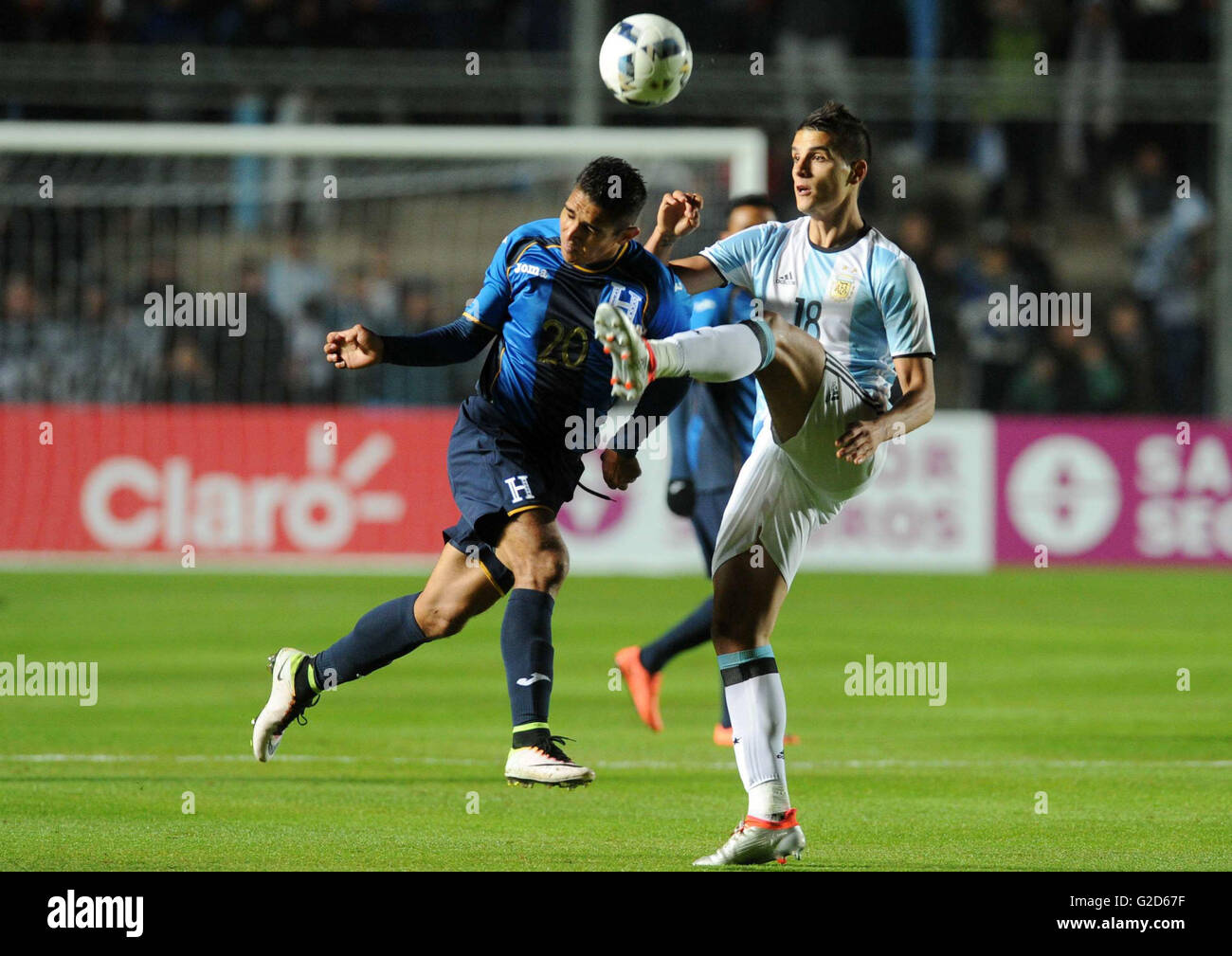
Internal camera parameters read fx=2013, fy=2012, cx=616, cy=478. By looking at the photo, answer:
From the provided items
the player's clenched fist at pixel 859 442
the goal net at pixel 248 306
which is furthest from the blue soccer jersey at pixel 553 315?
the goal net at pixel 248 306

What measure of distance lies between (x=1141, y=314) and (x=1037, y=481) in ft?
12.7

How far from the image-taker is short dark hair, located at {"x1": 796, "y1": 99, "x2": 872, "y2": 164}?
6.52 meters

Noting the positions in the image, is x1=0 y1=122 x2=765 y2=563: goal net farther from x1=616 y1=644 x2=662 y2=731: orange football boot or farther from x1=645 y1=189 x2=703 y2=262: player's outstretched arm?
x1=645 y1=189 x2=703 y2=262: player's outstretched arm

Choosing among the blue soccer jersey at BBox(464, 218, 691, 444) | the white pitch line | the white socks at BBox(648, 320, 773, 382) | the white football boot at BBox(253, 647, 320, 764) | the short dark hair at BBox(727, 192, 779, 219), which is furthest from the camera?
the short dark hair at BBox(727, 192, 779, 219)

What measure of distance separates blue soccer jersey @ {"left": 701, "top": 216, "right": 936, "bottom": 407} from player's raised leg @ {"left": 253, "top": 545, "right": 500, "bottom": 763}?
1.41 m

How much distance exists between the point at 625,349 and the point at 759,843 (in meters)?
1.57

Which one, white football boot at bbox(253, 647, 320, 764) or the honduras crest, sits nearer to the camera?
the honduras crest

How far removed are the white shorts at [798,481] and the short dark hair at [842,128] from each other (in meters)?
0.69

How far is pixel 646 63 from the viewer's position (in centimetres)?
766

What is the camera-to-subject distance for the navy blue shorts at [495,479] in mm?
6988

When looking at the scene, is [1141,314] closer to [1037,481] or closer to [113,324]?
[1037,481]

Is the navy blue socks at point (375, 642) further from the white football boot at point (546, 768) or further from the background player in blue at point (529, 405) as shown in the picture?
the white football boot at point (546, 768)

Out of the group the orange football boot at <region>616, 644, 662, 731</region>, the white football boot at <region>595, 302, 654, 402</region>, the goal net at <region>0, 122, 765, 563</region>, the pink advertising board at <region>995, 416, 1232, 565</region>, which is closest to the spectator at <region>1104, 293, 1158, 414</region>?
Result: the pink advertising board at <region>995, 416, 1232, 565</region>

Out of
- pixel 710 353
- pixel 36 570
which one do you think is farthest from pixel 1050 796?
pixel 36 570
